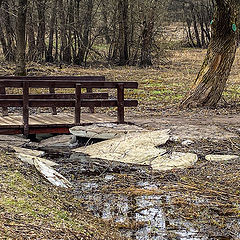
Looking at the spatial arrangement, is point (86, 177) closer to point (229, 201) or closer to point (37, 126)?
point (229, 201)

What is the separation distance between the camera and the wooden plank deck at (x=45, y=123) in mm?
10469

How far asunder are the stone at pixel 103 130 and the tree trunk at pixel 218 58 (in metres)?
3.89

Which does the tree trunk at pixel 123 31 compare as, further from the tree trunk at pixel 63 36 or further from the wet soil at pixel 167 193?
the wet soil at pixel 167 193

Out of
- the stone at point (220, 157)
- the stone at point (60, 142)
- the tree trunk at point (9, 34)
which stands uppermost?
the tree trunk at point (9, 34)

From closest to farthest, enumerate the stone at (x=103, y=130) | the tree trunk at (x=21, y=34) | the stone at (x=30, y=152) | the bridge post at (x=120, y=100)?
1. the stone at (x=30, y=152)
2. the stone at (x=103, y=130)
3. the bridge post at (x=120, y=100)
4. the tree trunk at (x=21, y=34)

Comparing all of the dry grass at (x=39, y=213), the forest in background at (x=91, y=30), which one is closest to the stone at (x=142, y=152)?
the dry grass at (x=39, y=213)

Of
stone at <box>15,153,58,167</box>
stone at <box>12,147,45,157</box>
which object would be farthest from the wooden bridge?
stone at <box>15,153,58,167</box>

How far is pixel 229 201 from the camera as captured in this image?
652 centimetres

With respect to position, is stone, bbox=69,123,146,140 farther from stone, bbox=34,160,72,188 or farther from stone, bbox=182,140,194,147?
stone, bbox=34,160,72,188

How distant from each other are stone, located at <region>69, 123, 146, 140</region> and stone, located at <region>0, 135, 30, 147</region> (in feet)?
3.37

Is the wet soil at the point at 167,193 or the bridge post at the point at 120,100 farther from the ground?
the bridge post at the point at 120,100

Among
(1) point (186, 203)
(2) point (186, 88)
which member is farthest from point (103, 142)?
(2) point (186, 88)

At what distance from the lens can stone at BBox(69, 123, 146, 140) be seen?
1005 cm

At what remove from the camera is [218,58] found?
13.7m
